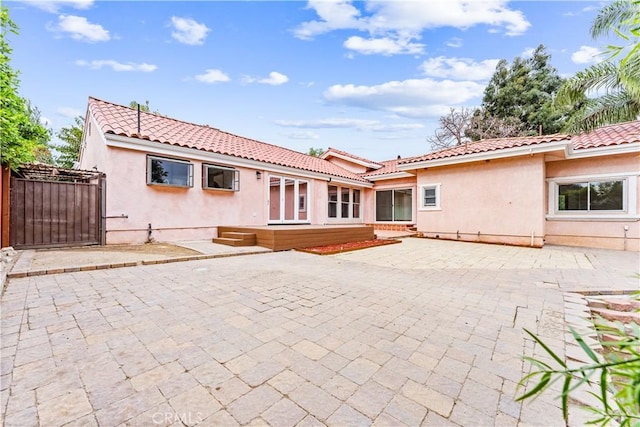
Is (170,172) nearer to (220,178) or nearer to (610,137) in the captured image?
(220,178)

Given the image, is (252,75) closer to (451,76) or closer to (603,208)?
(451,76)

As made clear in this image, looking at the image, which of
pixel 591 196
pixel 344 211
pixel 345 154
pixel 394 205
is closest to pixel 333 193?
pixel 344 211

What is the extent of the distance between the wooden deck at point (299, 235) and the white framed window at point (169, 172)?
1.90 m

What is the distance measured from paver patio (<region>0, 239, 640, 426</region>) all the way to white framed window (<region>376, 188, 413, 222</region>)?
29.8 ft

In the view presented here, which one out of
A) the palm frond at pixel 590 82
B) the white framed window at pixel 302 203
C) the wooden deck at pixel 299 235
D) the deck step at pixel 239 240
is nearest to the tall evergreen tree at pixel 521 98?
the palm frond at pixel 590 82

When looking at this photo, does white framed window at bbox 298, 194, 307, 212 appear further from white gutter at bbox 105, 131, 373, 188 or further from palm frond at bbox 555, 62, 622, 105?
palm frond at bbox 555, 62, 622, 105

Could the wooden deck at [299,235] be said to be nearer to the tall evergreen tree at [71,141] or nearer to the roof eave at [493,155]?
the roof eave at [493,155]

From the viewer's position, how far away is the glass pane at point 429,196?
450 inches

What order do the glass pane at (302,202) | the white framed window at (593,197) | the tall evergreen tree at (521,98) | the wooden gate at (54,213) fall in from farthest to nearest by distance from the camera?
the tall evergreen tree at (521,98) → the glass pane at (302,202) → the white framed window at (593,197) → the wooden gate at (54,213)

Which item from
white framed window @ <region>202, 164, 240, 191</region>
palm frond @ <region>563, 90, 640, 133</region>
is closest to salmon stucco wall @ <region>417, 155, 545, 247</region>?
palm frond @ <region>563, 90, 640, 133</region>

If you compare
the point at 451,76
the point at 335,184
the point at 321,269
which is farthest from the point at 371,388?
the point at 451,76

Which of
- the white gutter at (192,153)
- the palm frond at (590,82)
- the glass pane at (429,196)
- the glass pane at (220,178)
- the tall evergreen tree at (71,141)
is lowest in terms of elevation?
the glass pane at (429,196)

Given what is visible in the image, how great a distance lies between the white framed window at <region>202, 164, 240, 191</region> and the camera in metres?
8.92

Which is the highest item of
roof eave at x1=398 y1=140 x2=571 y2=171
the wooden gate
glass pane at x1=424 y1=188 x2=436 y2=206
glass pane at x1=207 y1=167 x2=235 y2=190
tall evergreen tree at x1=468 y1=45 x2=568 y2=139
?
tall evergreen tree at x1=468 y1=45 x2=568 y2=139
